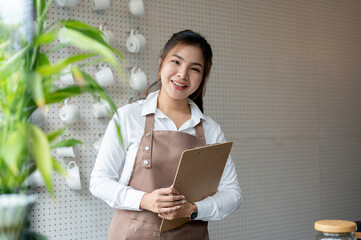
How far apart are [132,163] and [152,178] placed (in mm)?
109

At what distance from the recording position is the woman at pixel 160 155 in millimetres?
1774

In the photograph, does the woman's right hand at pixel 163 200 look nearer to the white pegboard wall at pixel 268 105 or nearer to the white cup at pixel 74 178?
→ the white cup at pixel 74 178

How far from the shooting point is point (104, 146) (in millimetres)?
1835

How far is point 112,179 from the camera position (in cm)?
183

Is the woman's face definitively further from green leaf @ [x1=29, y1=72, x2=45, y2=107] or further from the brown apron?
green leaf @ [x1=29, y1=72, x2=45, y2=107]

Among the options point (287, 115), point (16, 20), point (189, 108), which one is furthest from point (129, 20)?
point (16, 20)

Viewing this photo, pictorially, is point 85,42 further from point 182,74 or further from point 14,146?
point 182,74

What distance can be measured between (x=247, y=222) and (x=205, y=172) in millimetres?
1875

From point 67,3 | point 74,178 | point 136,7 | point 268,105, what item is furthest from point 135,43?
point 268,105

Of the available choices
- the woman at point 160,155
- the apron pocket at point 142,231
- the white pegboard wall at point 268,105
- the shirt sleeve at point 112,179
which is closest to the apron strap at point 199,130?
the woman at point 160,155

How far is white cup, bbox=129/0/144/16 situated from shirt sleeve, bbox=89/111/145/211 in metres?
1.06

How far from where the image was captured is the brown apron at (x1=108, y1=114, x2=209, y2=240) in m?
1.81

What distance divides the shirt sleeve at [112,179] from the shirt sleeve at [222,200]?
276 millimetres

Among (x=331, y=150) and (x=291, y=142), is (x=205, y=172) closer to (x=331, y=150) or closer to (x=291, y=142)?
(x=291, y=142)
